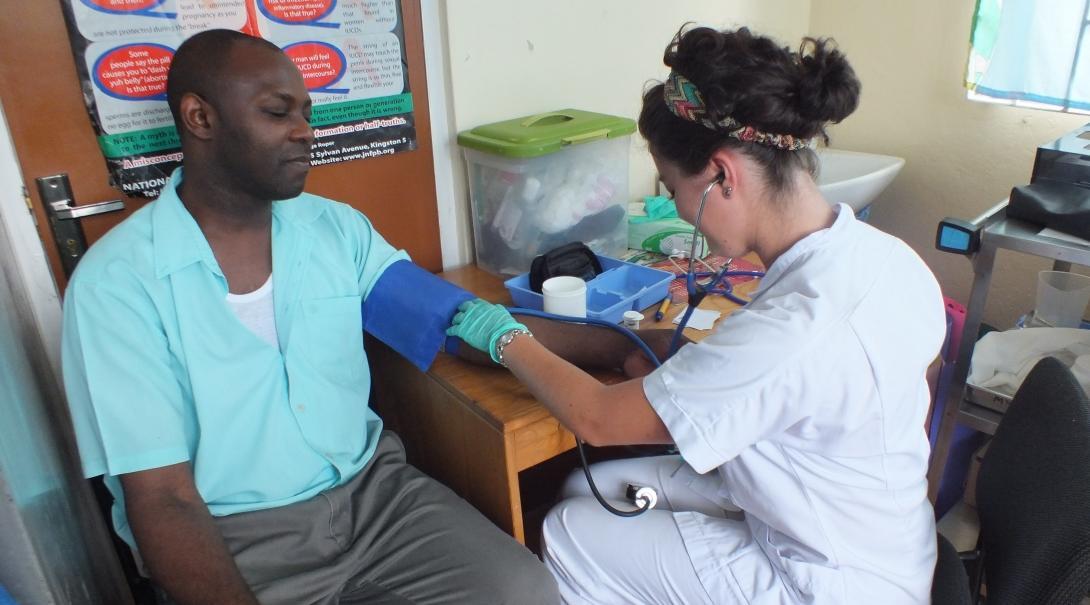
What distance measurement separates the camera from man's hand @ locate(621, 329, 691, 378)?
4.35ft

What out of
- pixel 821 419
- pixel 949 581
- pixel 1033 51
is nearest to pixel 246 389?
pixel 821 419

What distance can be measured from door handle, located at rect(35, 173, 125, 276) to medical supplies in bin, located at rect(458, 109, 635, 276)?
0.79 metres

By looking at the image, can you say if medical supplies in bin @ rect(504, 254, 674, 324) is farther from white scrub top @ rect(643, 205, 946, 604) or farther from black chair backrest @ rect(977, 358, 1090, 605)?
black chair backrest @ rect(977, 358, 1090, 605)

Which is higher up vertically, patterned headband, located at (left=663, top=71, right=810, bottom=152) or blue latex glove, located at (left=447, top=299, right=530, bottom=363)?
patterned headband, located at (left=663, top=71, right=810, bottom=152)

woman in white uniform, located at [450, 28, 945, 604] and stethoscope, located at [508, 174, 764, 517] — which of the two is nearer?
woman in white uniform, located at [450, 28, 945, 604]

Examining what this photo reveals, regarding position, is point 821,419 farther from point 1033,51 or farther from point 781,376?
point 1033,51

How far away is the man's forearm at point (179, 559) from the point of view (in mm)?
1062

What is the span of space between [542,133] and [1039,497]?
3.79 ft

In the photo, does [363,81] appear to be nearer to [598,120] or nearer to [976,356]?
[598,120]

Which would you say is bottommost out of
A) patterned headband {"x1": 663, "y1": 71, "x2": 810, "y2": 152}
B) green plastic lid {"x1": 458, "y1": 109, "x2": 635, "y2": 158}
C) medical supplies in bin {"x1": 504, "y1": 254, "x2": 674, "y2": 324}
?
medical supplies in bin {"x1": 504, "y1": 254, "x2": 674, "y2": 324}

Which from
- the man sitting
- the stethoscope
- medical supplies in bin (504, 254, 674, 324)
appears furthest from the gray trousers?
medical supplies in bin (504, 254, 674, 324)

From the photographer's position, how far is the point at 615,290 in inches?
64.4

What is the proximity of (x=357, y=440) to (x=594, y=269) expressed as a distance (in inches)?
25.2

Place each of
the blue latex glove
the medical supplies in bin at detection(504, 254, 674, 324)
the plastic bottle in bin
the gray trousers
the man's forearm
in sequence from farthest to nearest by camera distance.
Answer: the plastic bottle in bin
the medical supplies in bin at detection(504, 254, 674, 324)
the blue latex glove
the gray trousers
the man's forearm
